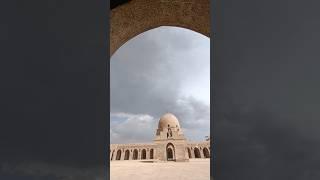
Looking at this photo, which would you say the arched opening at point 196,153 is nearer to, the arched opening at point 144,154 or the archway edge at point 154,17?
the arched opening at point 144,154

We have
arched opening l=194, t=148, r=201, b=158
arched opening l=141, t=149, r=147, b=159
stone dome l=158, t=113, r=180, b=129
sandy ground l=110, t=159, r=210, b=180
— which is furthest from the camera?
arched opening l=141, t=149, r=147, b=159

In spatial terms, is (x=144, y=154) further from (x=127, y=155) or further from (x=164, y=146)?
(x=164, y=146)

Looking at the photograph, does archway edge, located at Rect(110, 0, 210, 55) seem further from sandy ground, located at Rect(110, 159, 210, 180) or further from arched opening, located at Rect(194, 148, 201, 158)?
arched opening, located at Rect(194, 148, 201, 158)

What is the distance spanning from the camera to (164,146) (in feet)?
95.3

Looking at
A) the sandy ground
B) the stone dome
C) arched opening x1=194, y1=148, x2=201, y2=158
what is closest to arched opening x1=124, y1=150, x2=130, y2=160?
the stone dome

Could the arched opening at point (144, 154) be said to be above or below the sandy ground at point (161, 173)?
below

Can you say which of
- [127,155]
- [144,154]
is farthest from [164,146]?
[127,155]

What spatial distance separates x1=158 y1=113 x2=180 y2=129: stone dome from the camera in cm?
3269

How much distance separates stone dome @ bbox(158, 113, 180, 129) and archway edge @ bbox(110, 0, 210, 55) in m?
→ 25.2

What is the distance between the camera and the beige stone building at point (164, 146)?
29531mm

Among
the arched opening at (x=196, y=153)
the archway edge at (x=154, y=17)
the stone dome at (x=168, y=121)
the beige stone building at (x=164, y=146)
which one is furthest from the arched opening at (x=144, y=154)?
the archway edge at (x=154, y=17)

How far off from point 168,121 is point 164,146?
4.45 meters
